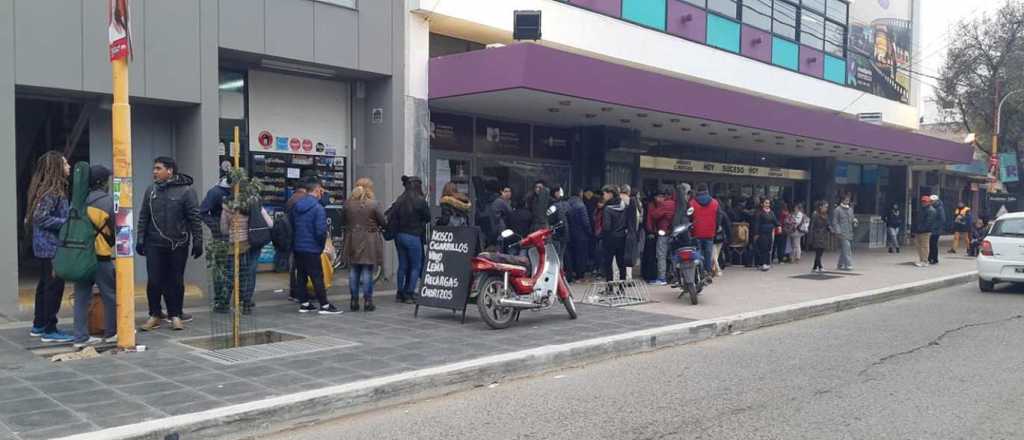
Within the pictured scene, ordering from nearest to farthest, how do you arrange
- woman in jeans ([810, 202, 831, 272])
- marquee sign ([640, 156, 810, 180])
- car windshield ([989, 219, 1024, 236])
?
car windshield ([989, 219, 1024, 236]) → woman in jeans ([810, 202, 831, 272]) → marquee sign ([640, 156, 810, 180])

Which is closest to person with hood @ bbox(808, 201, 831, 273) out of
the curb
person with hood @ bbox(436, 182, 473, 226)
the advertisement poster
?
the curb

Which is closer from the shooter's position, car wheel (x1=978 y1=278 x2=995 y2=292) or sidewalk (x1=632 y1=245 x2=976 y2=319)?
sidewalk (x1=632 y1=245 x2=976 y2=319)

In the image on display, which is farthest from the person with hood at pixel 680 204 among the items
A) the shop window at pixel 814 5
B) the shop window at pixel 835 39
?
the shop window at pixel 835 39

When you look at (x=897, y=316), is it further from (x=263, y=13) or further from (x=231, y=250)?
(x=263, y=13)

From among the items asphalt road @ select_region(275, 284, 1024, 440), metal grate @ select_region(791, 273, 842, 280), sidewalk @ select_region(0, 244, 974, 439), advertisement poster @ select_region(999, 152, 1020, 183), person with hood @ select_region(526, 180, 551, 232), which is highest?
advertisement poster @ select_region(999, 152, 1020, 183)

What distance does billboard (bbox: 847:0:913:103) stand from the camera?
2406cm

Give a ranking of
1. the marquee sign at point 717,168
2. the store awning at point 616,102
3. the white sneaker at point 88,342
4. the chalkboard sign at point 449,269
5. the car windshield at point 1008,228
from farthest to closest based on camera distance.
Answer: the marquee sign at point 717,168, the car windshield at point 1008,228, the store awning at point 616,102, the chalkboard sign at point 449,269, the white sneaker at point 88,342

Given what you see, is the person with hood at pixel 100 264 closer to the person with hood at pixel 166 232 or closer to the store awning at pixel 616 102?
the person with hood at pixel 166 232

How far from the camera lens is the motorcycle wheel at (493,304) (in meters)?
8.70

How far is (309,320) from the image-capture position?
30.1ft

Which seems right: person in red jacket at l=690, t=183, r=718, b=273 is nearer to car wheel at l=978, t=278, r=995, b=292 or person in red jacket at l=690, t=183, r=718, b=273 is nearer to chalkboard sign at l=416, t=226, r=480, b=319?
car wheel at l=978, t=278, r=995, b=292

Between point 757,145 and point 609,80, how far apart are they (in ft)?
32.8

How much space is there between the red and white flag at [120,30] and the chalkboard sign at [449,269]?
160 inches

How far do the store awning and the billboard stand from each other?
462 centimetres
